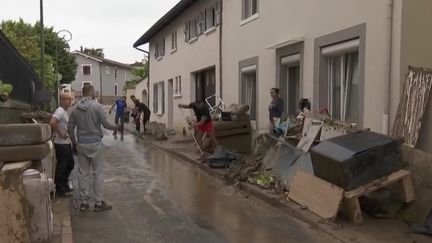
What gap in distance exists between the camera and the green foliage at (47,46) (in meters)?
38.3

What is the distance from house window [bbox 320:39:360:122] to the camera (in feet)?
34.3

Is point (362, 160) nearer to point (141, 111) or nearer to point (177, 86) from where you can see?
point (141, 111)

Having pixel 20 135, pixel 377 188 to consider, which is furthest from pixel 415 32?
pixel 20 135

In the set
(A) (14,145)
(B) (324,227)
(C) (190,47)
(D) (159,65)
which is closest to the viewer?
(A) (14,145)

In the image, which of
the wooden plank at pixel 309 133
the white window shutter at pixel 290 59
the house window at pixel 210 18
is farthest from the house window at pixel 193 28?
the wooden plank at pixel 309 133

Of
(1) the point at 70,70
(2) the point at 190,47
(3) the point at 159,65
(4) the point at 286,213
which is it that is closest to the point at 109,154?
(2) the point at 190,47

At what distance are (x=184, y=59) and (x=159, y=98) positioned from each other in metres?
6.42

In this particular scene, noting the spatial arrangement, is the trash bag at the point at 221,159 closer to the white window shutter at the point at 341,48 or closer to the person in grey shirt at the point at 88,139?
the white window shutter at the point at 341,48

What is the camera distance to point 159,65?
2967cm

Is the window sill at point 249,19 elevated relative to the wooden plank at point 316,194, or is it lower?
elevated

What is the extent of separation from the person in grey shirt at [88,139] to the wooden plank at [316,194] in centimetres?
282

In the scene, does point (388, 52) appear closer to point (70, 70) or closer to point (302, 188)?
point (302, 188)

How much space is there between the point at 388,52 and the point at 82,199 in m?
5.11

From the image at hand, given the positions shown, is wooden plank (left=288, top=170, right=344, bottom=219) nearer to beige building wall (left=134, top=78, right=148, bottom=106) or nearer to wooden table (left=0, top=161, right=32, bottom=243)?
wooden table (left=0, top=161, right=32, bottom=243)
